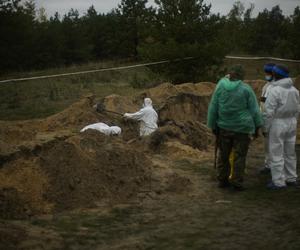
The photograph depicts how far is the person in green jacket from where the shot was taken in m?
7.49

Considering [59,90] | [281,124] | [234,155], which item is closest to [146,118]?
[234,155]

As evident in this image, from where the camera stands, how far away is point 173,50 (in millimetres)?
17500

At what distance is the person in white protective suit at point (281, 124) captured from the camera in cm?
769

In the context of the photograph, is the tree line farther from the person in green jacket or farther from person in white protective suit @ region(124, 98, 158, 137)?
the person in green jacket

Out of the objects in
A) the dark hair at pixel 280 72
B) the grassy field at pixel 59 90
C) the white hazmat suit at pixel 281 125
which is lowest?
the grassy field at pixel 59 90

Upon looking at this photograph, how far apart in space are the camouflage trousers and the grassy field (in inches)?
351

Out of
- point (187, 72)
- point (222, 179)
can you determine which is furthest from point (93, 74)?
point (222, 179)

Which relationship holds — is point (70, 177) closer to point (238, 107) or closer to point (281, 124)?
point (238, 107)

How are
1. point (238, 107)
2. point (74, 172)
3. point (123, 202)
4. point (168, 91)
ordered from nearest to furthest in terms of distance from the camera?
point (123, 202)
point (74, 172)
point (238, 107)
point (168, 91)

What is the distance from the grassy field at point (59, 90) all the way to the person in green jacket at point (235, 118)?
8.95m

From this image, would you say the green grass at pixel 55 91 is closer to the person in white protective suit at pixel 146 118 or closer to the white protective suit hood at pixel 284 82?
the person in white protective suit at pixel 146 118

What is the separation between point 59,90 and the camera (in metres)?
22.6

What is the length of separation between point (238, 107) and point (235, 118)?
168 millimetres

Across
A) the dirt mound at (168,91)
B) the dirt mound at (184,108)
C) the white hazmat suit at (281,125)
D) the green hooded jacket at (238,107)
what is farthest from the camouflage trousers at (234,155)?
the dirt mound at (168,91)
